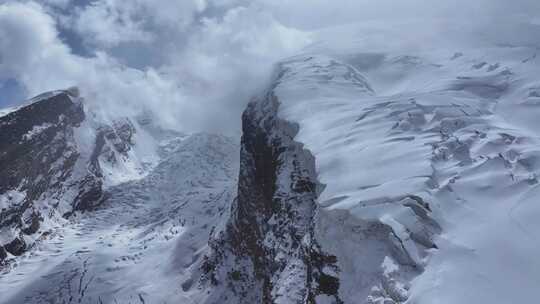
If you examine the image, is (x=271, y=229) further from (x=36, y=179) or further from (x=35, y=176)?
(x=35, y=176)

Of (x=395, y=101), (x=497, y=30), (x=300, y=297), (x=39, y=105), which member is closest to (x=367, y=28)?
(x=497, y=30)

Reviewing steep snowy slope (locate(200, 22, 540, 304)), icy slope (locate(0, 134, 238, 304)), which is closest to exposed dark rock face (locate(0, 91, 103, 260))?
icy slope (locate(0, 134, 238, 304))

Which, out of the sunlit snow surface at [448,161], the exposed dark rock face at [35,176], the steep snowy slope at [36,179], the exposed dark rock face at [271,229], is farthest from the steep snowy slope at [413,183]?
the exposed dark rock face at [35,176]

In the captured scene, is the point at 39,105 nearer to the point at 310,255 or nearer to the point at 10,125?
the point at 10,125

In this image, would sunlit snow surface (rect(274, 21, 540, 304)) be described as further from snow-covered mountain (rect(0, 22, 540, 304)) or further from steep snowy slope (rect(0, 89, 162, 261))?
steep snowy slope (rect(0, 89, 162, 261))

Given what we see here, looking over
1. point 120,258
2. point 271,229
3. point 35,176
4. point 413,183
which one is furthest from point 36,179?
point 413,183
